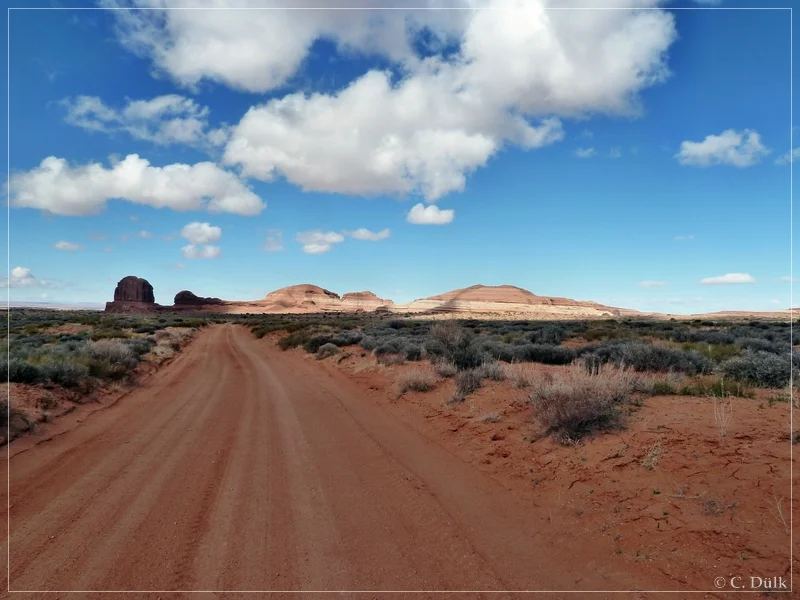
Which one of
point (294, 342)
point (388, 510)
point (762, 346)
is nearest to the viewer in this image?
point (388, 510)

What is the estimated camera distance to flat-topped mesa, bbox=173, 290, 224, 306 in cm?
16212

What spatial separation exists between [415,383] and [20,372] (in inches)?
374

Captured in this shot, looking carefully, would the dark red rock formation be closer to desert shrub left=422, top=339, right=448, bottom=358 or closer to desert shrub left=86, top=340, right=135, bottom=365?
desert shrub left=86, top=340, right=135, bottom=365

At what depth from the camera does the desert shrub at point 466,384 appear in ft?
35.4

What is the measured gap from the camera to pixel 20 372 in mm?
10727

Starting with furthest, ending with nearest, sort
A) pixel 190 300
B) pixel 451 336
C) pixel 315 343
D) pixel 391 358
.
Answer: pixel 190 300 < pixel 315 343 < pixel 391 358 < pixel 451 336

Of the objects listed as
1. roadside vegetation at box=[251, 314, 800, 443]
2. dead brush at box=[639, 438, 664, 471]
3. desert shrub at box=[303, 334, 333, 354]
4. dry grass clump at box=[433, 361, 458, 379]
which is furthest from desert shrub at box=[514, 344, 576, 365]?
desert shrub at box=[303, 334, 333, 354]

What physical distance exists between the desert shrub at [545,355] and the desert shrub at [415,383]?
3.82 m

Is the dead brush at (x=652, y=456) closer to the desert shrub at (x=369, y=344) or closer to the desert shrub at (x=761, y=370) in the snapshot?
the desert shrub at (x=761, y=370)

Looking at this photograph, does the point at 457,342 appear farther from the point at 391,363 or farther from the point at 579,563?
the point at 579,563

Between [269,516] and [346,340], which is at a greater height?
→ [346,340]

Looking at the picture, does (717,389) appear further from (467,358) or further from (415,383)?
(415,383)

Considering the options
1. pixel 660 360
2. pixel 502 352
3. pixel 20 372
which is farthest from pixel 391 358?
pixel 20 372

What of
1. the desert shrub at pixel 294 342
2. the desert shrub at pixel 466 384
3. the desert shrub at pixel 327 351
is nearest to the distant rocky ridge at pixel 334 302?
the desert shrub at pixel 294 342
